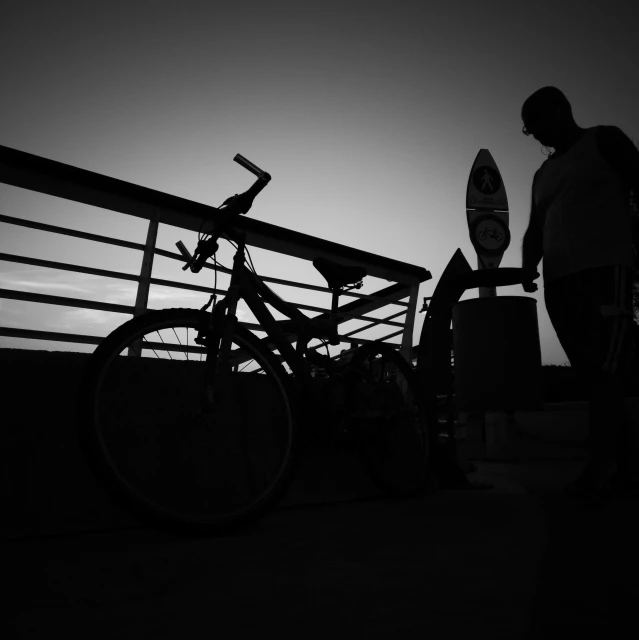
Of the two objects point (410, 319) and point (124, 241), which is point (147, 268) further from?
point (410, 319)

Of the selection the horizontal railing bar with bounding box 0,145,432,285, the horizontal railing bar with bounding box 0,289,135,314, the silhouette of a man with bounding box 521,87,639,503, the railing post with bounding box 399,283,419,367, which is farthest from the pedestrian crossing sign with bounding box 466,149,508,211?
the horizontal railing bar with bounding box 0,289,135,314

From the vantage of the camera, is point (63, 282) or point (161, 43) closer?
point (63, 282)

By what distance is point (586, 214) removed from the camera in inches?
80.0

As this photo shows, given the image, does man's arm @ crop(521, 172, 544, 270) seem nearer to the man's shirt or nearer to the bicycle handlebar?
the man's shirt

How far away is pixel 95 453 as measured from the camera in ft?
4.10

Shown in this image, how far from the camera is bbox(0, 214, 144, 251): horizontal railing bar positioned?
2.16 metres

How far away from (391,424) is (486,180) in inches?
90.9

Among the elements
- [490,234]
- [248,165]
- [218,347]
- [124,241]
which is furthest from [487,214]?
[218,347]

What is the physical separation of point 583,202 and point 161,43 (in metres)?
3.48

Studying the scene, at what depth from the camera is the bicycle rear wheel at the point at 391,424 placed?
2111 millimetres

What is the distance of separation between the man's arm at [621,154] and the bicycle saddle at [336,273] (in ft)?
3.72

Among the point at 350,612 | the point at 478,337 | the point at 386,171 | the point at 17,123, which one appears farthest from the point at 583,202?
the point at 17,123

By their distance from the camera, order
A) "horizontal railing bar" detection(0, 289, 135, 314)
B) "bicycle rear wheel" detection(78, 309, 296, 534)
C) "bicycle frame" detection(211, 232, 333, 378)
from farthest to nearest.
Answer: "horizontal railing bar" detection(0, 289, 135, 314)
"bicycle frame" detection(211, 232, 333, 378)
"bicycle rear wheel" detection(78, 309, 296, 534)

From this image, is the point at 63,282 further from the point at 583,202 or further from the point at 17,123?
the point at 583,202
